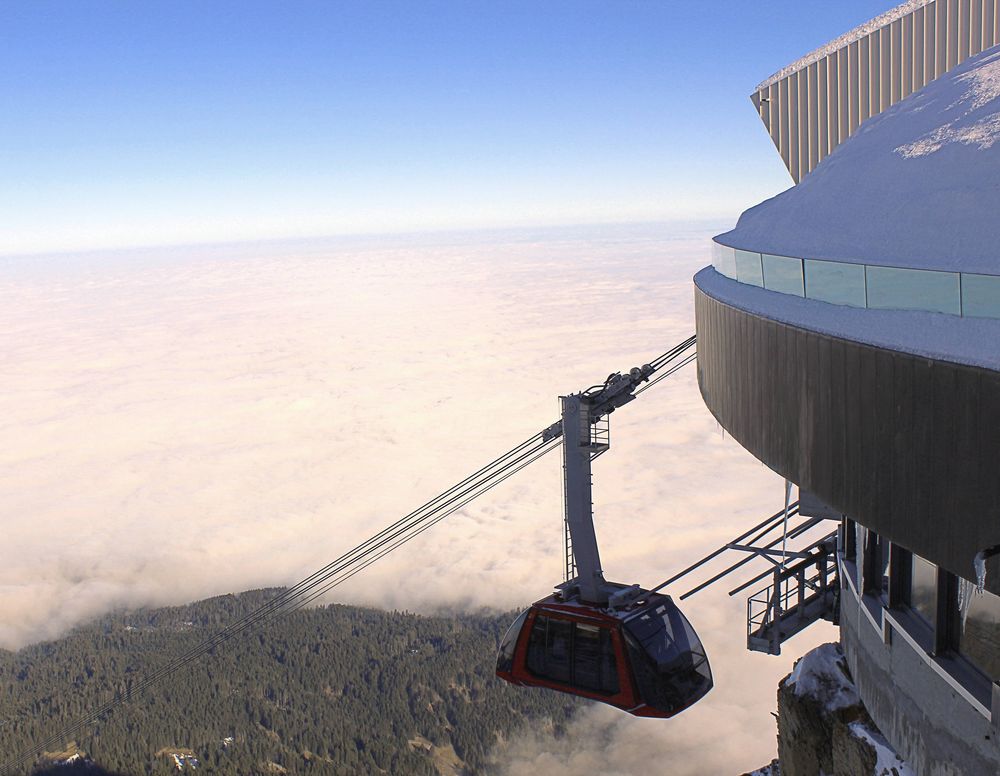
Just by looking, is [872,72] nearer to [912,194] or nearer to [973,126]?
[973,126]

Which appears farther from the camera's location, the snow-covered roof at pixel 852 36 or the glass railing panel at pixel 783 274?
the snow-covered roof at pixel 852 36

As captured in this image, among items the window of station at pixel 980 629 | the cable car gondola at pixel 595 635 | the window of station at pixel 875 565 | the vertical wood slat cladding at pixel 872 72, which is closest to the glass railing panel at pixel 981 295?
the window of station at pixel 980 629

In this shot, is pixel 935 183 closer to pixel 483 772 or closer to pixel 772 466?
pixel 772 466

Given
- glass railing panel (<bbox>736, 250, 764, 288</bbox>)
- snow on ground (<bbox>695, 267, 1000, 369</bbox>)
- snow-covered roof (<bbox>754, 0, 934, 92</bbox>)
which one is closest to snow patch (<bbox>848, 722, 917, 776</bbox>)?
snow on ground (<bbox>695, 267, 1000, 369</bbox>)

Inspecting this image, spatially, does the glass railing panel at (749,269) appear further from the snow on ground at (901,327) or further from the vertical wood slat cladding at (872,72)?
the vertical wood slat cladding at (872,72)

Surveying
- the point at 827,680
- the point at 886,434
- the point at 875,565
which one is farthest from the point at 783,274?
the point at 827,680

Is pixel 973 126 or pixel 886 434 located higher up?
pixel 973 126
